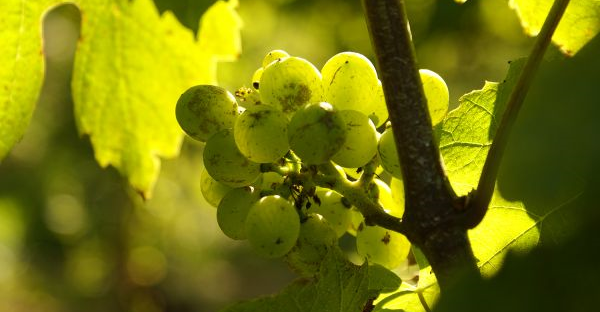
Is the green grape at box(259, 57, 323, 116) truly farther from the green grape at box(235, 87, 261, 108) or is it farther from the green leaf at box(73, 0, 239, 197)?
the green leaf at box(73, 0, 239, 197)

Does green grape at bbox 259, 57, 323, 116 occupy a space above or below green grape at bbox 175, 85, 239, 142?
above

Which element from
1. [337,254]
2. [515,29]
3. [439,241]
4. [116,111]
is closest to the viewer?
[439,241]

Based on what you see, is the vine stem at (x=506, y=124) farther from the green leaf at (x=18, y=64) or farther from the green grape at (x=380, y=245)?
the green leaf at (x=18, y=64)

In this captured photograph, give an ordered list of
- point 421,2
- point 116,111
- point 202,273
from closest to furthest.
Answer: point 116,111
point 421,2
point 202,273

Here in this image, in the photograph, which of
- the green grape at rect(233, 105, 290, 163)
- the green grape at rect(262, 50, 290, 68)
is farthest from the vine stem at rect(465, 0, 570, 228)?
the green grape at rect(262, 50, 290, 68)

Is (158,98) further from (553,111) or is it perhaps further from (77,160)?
(77,160)

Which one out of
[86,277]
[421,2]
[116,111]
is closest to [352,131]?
[116,111]
